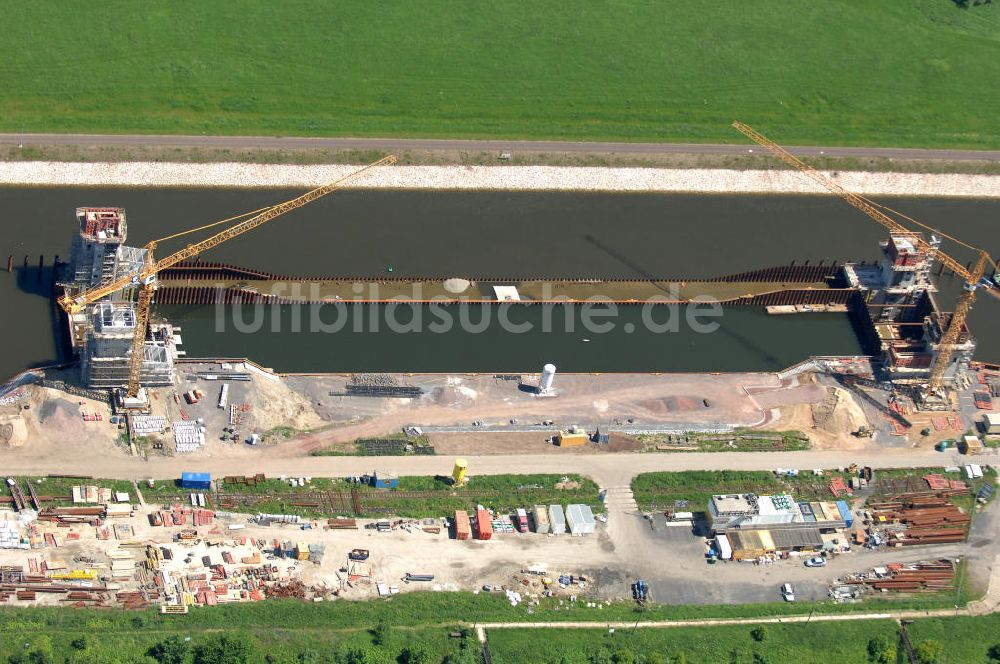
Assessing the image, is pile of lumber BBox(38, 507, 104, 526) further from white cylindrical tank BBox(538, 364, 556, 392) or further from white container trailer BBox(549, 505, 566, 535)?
white cylindrical tank BBox(538, 364, 556, 392)

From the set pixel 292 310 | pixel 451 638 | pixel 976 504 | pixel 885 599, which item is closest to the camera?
pixel 451 638

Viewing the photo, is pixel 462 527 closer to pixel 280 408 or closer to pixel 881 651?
pixel 280 408

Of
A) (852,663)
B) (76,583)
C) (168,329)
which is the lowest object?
(852,663)

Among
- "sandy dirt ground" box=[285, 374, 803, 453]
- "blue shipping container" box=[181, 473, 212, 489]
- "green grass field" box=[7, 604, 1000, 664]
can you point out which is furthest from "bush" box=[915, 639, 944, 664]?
"blue shipping container" box=[181, 473, 212, 489]

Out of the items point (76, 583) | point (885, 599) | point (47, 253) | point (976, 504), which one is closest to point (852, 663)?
point (885, 599)

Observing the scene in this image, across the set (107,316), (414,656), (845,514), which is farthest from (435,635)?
(107,316)

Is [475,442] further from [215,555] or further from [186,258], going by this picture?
[186,258]

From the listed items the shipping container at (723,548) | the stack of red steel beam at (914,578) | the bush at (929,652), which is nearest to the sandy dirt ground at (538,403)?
the shipping container at (723,548)
